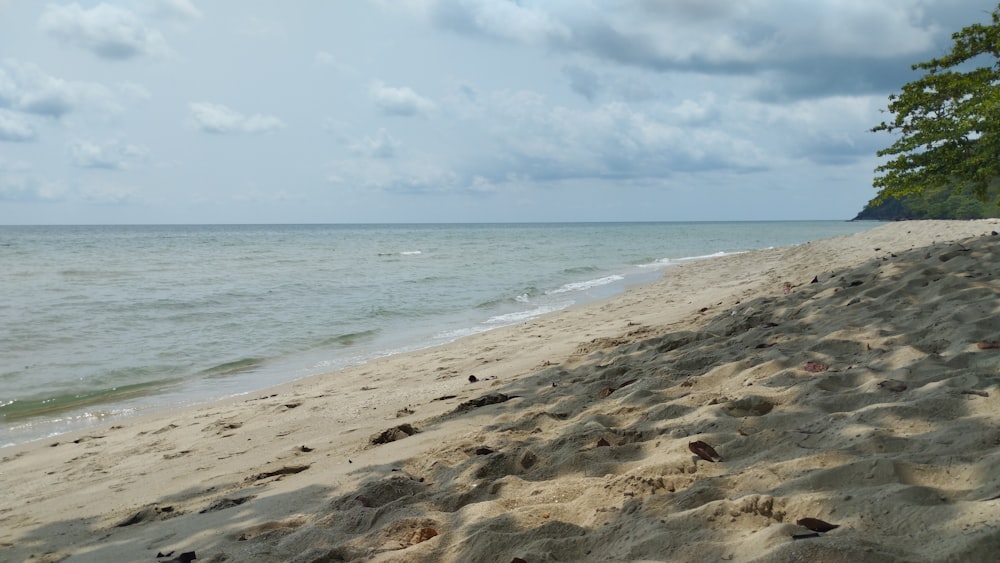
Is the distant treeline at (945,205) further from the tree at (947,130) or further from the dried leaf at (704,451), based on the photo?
the dried leaf at (704,451)

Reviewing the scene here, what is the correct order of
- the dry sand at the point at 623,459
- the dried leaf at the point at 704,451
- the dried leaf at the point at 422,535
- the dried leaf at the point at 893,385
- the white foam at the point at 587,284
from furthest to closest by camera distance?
the white foam at the point at 587,284
the dried leaf at the point at 893,385
the dried leaf at the point at 704,451
the dried leaf at the point at 422,535
the dry sand at the point at 623,459

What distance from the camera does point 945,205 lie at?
84.8 ft

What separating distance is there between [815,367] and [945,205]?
26.9 metres

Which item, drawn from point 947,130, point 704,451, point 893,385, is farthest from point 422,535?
point 947,130

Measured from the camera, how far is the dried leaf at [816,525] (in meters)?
2.13

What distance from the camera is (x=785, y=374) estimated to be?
4.05 m

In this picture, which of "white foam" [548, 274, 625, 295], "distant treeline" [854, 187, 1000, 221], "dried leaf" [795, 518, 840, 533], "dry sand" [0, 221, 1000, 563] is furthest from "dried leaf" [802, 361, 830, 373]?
"white foam" [548, 274, 625, 295]

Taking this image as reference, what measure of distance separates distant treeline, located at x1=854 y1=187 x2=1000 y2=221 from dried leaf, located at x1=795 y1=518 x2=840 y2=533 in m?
7.95

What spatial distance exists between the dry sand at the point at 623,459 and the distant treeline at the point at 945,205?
11.6ft

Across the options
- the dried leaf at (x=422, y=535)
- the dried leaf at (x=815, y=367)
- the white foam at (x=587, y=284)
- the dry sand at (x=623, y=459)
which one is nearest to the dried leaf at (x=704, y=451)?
the dry sand at (x=623, y=459)

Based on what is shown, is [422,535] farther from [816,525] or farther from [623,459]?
[816,525]

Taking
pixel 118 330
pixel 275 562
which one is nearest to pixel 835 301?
pixel 275 562

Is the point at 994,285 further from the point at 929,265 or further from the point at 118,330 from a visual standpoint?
the point at 118,330

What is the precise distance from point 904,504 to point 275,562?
7.86 feet
